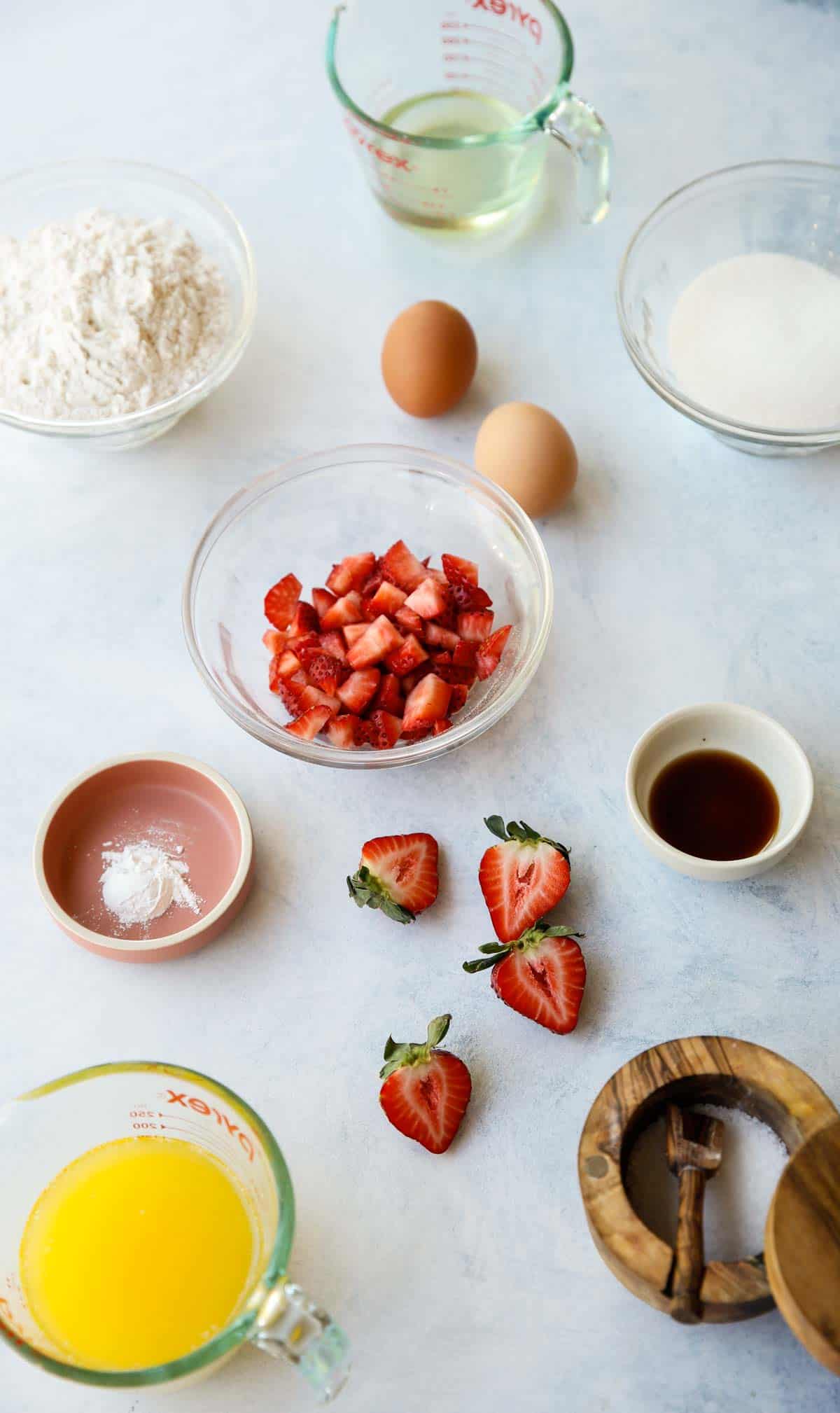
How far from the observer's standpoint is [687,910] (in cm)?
145

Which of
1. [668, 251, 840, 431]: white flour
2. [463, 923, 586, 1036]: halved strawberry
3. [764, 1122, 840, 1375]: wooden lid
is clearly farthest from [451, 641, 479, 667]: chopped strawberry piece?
[764, 1122, 840, 1375]: wooden lid

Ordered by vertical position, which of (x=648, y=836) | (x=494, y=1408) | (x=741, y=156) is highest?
(x=741, y=156)

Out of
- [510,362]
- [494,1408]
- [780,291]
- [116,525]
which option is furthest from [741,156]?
[494,1408]

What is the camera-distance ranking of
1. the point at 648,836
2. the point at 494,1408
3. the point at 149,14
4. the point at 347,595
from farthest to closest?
the point at 149,14, the point at 347,595, the point at 648,836, the point at 494,1408

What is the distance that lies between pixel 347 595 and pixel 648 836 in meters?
0.49

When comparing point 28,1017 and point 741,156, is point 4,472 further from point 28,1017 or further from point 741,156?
point 741,156

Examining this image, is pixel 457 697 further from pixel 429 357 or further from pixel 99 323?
pixel 99 323

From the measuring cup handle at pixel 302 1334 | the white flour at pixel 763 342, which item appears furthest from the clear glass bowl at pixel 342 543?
the measuring cup handle at pixel 302 1334

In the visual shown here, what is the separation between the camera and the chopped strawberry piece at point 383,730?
1499 millimetres

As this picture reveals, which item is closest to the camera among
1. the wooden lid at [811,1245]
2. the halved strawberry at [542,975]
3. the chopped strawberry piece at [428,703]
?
the wooden lid at [811,1245]

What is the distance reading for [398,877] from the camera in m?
1.44

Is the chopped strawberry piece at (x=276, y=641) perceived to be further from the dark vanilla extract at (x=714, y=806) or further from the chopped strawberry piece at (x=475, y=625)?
the dark vanilla extract at (x=714, y=806)

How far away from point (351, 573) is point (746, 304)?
675 mm

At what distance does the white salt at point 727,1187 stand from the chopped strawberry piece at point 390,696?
1.86 ft
